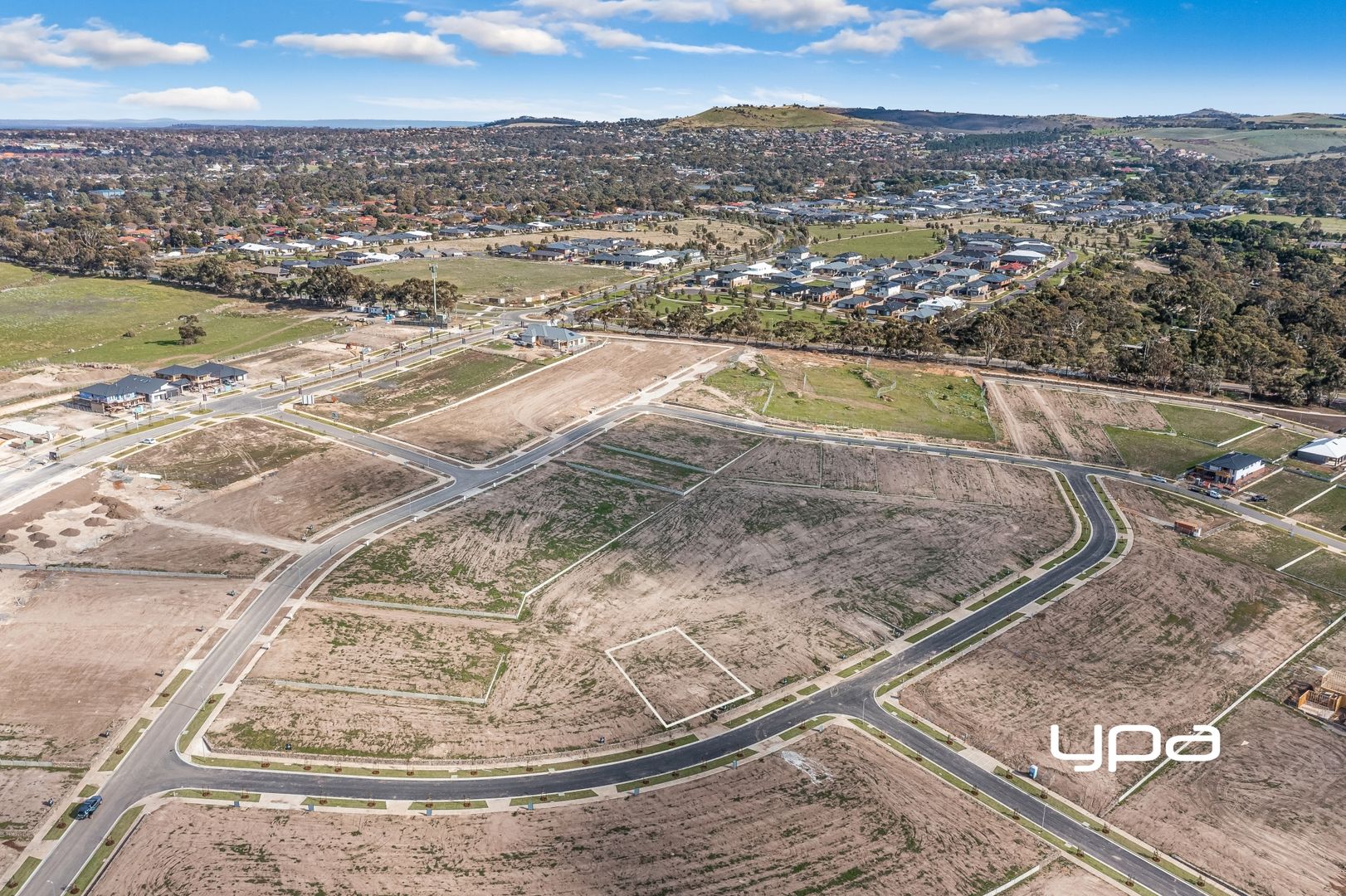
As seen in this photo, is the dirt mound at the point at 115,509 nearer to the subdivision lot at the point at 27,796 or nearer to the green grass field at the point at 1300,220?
the subdivision lot at the point at 27,796

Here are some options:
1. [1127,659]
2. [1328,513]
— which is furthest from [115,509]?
[1328,513]

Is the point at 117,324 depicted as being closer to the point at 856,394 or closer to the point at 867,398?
the point at 856,394

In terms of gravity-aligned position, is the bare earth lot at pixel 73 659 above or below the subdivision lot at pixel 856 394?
below

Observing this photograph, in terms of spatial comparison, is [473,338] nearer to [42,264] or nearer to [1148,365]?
[1148,365]

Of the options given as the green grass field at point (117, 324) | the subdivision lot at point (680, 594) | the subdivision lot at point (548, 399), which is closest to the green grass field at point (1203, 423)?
the subdivision lot at point (680, 594)

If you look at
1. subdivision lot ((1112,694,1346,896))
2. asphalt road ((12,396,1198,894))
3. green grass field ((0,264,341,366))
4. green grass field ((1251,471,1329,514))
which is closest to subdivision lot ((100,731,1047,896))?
asphalt road ((12,396,1198,894))

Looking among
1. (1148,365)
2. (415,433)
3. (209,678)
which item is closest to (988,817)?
(209,678)
